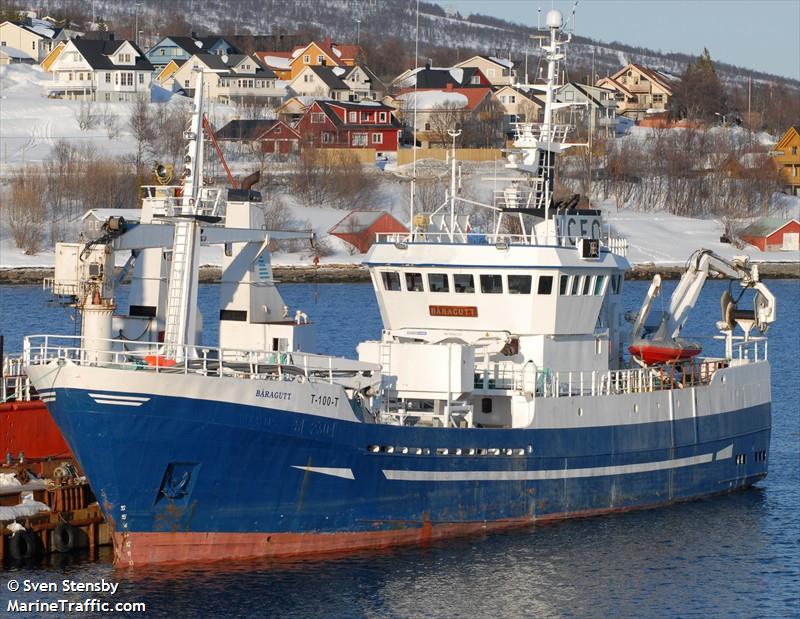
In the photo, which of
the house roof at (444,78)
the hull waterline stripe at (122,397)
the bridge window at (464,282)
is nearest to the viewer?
the hull waterline stripe at (122,397)

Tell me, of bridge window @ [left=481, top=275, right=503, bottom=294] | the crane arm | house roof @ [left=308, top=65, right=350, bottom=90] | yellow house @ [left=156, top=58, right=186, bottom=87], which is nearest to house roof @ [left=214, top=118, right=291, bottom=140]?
yellow house @ [left=156, top=58, right=186, bottom=87]

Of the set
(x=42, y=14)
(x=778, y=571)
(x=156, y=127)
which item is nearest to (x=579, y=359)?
(x=778, y=571)

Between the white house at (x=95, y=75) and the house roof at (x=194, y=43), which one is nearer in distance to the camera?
the white house at (x=95, y=75)

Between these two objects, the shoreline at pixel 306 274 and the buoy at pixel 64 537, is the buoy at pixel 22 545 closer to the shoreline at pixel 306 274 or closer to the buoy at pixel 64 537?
the buoy at pixel 64 537

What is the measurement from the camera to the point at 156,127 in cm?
11638

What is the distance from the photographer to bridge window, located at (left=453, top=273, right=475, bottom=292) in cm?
3450

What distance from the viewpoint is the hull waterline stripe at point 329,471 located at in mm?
30156

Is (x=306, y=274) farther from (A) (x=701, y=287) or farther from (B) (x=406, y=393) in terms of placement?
(B) (x=406, y=393)

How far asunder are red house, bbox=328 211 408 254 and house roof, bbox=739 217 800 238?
23.9 m

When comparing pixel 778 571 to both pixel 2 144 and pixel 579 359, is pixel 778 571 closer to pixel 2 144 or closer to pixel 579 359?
pixel 579 359

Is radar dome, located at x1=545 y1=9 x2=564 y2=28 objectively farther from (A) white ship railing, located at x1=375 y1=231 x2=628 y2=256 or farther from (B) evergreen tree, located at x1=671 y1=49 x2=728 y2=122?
(B) evergreen tree, located at x1=671 y1=49 x2=728 y2=122

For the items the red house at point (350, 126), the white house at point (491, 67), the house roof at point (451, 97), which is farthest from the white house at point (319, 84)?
the white house at point (491, 67)

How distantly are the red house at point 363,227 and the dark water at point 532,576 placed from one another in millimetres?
62893

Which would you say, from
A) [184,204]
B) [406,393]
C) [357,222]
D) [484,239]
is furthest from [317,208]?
[406,393]
